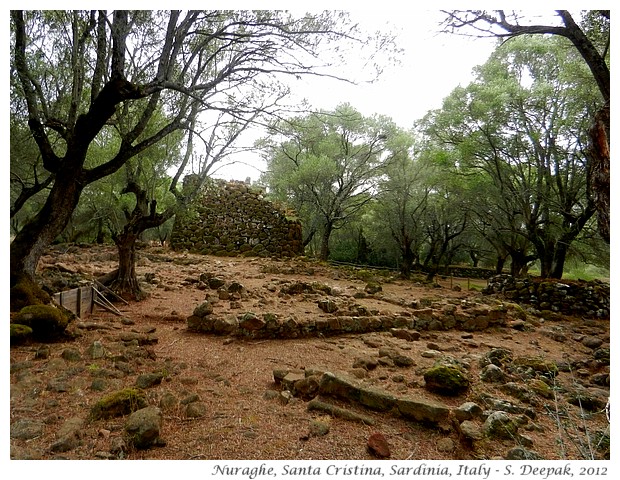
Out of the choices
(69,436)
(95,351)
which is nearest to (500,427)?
(69,436)

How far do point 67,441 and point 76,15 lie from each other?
13.7 feet

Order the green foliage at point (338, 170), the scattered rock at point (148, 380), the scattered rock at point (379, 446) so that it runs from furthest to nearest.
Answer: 1. the green foliage at point (338, 170)
2. the scattered rock at point (148, 380)
3. the scattered rock at point (379, 446)

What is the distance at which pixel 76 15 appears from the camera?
355cm

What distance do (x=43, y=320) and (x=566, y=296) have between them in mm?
9964

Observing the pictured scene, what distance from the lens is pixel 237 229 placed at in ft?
45.4

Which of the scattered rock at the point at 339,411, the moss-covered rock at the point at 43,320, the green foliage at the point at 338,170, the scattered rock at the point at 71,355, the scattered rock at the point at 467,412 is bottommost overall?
the scattered rock at the point at 339,411

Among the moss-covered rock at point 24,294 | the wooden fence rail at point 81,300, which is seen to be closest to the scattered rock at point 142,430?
the moss-covered rock at point 24,294

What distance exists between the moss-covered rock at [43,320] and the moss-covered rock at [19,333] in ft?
0.28

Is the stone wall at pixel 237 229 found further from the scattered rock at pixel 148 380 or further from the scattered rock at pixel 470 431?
the scattered rock at pixel 470 431

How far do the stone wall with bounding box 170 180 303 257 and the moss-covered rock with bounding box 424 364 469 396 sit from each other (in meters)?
10.7

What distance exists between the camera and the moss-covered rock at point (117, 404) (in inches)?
84.4
